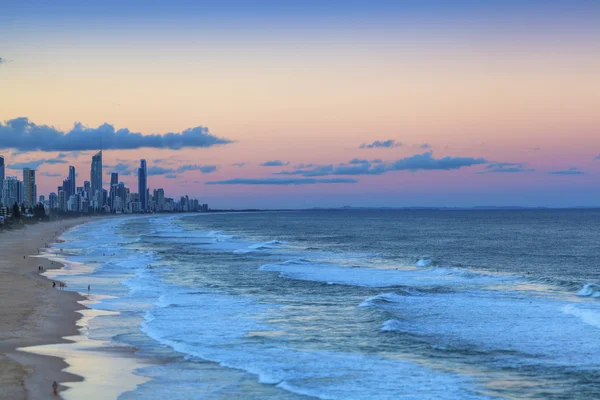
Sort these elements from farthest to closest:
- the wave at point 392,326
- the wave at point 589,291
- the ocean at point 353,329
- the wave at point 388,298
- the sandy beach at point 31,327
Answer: the wave at point 589,291, the wave at point 388,298, the wave at point 392,326, the ocean at point 353,329, the sandy beach at point 31,327

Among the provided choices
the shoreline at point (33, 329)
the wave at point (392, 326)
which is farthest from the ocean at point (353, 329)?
the shoreline at point (33, 329)

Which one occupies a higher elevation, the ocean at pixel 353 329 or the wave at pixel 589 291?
the wave at pixel 589 291

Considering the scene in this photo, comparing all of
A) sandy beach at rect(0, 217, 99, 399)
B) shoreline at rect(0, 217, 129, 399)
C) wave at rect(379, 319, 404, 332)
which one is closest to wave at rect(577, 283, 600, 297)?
wave at rect(379, 319, 404, 332)

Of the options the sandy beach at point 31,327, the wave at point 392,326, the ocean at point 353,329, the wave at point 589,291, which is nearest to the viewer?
the sandy beach at point 31,327

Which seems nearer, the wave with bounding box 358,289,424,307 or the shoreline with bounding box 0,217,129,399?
the shoreline with bounding box 0,217,129,399

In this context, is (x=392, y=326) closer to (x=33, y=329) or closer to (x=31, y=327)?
(x=33, y=329)

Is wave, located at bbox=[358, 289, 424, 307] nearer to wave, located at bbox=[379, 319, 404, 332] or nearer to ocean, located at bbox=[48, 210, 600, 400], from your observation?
ocean, located at bbox=[48, 210, 600, 400]

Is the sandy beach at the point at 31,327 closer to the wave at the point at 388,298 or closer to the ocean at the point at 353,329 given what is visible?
the ocean at the point at 353,329

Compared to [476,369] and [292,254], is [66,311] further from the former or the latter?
[292,254]
